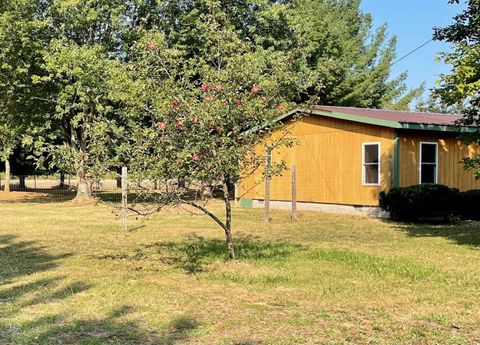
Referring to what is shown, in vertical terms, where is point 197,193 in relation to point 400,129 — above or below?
below

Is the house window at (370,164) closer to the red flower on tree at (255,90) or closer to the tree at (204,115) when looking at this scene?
the tree at (204,115)

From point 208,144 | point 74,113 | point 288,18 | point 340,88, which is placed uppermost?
point 288,18

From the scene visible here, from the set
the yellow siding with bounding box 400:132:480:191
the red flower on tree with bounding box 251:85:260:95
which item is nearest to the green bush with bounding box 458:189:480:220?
the yellow siding with bounding box 400:132:480:191

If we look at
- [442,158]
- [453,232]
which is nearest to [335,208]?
[442,158]

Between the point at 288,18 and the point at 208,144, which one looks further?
the point at 288,18

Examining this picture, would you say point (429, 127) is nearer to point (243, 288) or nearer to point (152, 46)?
point (152, 46)

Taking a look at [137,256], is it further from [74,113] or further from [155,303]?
[74,113]

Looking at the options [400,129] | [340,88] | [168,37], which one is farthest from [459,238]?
[340,88]

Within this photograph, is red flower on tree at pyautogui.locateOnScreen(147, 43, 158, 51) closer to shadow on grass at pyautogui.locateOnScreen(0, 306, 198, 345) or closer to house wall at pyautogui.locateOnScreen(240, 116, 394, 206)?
shadow on grass at pyautogui.locateOnScreen(0, 306, 198, 345)

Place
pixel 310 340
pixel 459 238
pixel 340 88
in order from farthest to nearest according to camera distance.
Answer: pixel 340 88 < pixel 459 238 < pixel 310 340

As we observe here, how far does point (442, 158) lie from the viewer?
16.5 m

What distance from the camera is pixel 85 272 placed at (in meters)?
7.85

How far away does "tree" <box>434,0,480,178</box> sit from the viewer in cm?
889

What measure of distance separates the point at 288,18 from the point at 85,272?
824 inches
